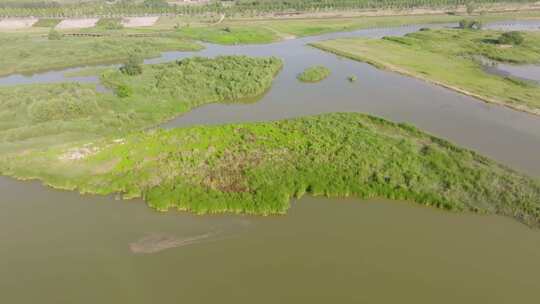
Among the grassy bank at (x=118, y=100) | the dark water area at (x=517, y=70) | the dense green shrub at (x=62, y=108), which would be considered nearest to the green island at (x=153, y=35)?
the grassy bank at (x=118, y=100)

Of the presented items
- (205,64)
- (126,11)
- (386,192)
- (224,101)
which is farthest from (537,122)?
(126,11)

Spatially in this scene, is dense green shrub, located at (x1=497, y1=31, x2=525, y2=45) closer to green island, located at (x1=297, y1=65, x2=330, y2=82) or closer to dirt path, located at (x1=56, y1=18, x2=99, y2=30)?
green island, located at (x1=297, y1=65, x2=330, y2=82)

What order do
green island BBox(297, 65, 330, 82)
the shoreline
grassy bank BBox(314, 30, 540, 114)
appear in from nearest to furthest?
the shoreline
grassy bank BBox(314, 30, 540, 114)
green island BBox(297, 65, 330, 82)

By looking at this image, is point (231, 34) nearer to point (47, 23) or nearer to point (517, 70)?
point (517, 70)

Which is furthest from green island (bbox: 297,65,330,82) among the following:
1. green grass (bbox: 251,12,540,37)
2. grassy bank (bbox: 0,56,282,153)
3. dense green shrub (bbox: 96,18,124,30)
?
dense green shrub (bbox: 96,18,124,30)

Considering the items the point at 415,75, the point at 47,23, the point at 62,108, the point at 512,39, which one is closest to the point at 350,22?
the point at 512,39

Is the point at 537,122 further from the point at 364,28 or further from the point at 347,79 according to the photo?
the point at 364,28
